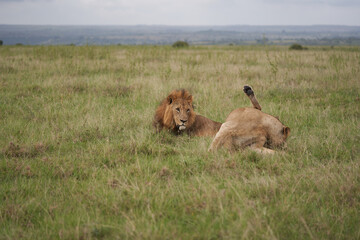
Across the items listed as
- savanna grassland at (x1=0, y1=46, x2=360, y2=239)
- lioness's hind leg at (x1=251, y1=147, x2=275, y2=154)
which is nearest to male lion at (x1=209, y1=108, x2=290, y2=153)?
lioness's hind leg at (x1=251, y1=147, x2=275, y2=154)

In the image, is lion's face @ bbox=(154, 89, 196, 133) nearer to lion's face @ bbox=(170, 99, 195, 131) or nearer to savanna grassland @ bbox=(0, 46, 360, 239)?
lion's face @ bbox=(170, 99, 195, 131)

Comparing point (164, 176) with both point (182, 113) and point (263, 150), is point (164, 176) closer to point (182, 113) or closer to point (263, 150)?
point (263, 150)

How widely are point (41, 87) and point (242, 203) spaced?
8.30 metres

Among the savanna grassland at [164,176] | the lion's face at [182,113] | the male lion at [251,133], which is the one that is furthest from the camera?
the lion's face at [182,113]

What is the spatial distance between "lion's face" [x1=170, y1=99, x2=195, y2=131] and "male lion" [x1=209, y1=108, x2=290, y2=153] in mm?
1018

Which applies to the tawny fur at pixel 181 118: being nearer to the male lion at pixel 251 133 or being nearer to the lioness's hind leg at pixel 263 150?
the male lion at pixel 251 133

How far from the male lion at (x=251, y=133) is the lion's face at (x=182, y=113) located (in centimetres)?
102

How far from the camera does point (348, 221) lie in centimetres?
283

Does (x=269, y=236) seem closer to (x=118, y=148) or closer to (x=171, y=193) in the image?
(x=171, y=193)

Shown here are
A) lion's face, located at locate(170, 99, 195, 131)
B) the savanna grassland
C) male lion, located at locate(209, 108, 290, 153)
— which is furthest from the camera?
lion's face, located at locate(170, 99, 195, 131)

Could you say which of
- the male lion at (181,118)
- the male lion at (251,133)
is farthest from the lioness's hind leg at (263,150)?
the male lion at (181,118)

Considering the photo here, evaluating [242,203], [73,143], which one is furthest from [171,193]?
[73,143]

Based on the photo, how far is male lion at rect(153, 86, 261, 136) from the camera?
5.36 metres

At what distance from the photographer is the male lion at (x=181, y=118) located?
211 inches
